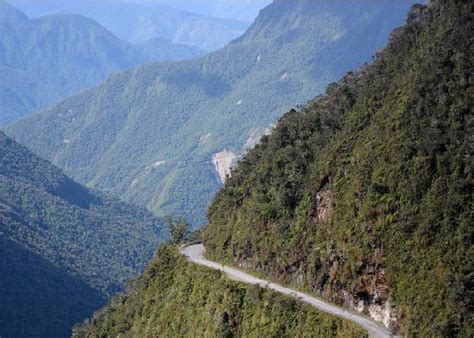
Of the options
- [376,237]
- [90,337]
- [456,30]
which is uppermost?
[456,30]

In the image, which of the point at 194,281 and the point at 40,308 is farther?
the point at 40,308

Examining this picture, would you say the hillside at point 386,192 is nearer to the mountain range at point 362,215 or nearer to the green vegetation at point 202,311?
the mountain range at point 362,215

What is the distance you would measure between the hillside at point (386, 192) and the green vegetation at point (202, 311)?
129 inches

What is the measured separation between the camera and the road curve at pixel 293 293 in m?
52.9

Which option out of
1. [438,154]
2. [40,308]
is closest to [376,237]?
[438,154]

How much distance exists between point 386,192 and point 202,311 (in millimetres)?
21559

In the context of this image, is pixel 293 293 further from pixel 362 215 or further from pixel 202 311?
pixel 202 311

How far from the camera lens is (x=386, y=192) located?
185 ft

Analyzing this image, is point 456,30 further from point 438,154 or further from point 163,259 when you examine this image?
point 163,259

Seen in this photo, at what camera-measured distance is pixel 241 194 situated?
81.8 metres

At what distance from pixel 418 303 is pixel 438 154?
9897 millimetres

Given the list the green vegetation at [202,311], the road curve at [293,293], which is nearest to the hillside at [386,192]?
Answer: the road curve at [293,293]

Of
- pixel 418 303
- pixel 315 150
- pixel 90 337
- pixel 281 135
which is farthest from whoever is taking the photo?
pixel 90 337

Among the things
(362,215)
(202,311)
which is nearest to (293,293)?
(362,215)
